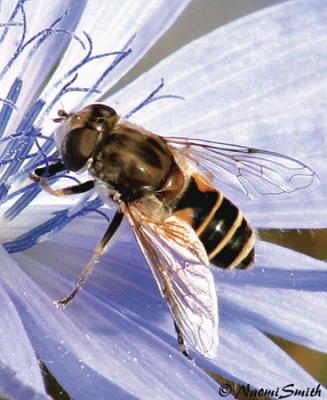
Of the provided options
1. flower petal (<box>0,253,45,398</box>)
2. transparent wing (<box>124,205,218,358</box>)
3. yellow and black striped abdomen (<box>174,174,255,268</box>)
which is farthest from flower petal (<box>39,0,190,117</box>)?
flower petal (<box>0,253,45,398</box>)

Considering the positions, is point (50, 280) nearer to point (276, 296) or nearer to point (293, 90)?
point (276, 296)

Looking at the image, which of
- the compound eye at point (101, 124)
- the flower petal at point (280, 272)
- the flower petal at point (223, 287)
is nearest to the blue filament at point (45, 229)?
the flower petal at point (223, 287)

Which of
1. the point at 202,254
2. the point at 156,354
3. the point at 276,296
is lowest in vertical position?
the point at 276,296

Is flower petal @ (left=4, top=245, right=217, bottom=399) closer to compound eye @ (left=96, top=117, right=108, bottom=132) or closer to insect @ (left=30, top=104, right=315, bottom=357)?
insect @ (left=30, top=104, right=315, bottom=357)

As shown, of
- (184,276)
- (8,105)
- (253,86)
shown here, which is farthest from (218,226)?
(253,86)

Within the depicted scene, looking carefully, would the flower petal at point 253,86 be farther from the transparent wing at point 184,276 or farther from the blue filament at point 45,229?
the transparent wing at point 184,276

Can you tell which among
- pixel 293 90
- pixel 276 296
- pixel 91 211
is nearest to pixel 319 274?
pixel 276 296
